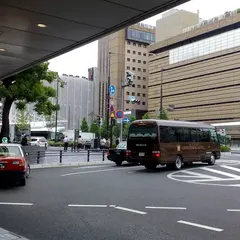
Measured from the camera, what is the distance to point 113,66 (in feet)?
424

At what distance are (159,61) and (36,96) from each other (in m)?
87.6

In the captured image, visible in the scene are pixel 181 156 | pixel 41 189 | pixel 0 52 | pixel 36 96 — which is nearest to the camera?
pixel 0 52

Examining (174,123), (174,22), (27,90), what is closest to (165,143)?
(174,123)

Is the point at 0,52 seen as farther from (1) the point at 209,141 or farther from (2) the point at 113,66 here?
(2) the point at 113,66

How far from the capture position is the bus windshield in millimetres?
19719

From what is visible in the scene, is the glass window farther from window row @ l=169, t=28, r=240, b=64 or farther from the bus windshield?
window row @ l=169, t=28, r=240, b=64

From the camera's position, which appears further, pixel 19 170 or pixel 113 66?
pixel 113 66

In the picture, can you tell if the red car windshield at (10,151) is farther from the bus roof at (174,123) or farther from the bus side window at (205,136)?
the bus side window at (205,136)

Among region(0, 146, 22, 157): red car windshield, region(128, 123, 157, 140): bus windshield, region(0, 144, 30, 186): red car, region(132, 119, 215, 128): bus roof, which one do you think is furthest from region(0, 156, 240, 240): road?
region(132, 119, 215, 128): bus roof

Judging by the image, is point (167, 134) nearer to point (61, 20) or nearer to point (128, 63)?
point (61, 20)

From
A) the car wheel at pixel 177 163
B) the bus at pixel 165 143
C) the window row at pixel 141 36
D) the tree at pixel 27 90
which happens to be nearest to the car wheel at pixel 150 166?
the bus at pixel 165 143

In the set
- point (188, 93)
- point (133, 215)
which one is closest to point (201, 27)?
point (188, 93)

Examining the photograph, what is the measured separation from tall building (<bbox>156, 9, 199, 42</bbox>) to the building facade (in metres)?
6.64

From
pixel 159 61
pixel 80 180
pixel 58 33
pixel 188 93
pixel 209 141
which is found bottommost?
pixel 80 180
